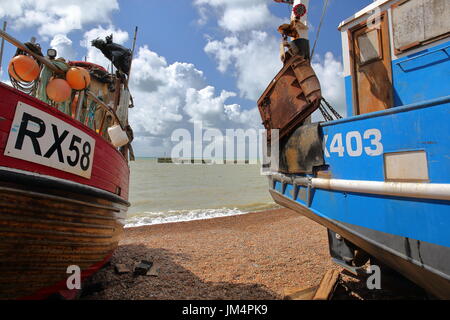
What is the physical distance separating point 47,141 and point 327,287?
3.96 metres

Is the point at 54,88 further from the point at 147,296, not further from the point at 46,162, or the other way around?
the point at 147,296

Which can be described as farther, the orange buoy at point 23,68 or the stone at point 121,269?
the stone at point 121,269

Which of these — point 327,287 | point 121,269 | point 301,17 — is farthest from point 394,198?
point 121,269

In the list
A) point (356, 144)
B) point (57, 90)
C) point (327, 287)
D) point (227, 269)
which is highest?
point (57, 90)

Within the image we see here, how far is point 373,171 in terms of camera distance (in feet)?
9.37

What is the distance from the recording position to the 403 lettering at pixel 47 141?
2.66 meters

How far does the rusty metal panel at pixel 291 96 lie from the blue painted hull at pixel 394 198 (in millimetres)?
542

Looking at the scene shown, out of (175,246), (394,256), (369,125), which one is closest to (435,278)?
(394,256)

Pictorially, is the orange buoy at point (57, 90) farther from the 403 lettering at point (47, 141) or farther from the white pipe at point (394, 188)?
the white pipe at point (394, 188)

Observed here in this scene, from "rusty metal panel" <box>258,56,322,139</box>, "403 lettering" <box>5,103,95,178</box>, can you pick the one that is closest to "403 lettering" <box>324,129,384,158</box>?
"rusty metal panel" <box>258,56,322,139</box>

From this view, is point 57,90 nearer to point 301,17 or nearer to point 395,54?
point 301,17

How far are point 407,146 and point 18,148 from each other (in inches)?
152

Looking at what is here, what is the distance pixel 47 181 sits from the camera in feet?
9.46

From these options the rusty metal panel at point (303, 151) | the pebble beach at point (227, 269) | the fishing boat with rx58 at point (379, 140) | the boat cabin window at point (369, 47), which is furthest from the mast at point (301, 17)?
the pebble beach at point (227, 269)
